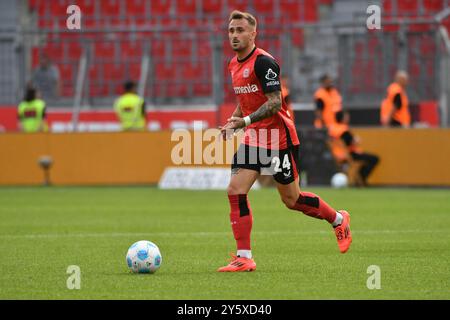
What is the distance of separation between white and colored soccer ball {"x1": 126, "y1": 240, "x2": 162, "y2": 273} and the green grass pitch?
0.09 meters

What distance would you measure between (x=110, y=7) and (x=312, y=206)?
789 inches

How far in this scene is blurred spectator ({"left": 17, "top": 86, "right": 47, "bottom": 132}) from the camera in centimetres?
2467

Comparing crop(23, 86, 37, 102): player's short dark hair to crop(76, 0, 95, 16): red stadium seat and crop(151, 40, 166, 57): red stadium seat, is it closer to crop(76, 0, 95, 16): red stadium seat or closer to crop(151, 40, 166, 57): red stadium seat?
crop(151, 40, 166, 57): red stadium seat

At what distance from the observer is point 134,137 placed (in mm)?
23438

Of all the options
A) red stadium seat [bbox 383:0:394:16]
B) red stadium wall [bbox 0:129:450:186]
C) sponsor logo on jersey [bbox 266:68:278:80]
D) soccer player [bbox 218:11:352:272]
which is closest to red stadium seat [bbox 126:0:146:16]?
red stadium wall [bbox 0:129:450:186]

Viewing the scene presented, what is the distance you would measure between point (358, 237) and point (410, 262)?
263 cm

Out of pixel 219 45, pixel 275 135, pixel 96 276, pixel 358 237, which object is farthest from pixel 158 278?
pixel 219 45

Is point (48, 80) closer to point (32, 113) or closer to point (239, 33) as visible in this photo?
point (32, 113)

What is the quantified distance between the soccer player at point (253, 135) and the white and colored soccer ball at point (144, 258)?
1.98 feet

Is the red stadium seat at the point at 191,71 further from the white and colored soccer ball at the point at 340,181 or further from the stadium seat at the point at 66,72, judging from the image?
the white and colored soccer ball at the point at 340,181

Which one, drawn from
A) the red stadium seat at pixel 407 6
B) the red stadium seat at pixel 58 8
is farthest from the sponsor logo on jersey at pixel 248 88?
the red stadium seat at pixel 58 8
